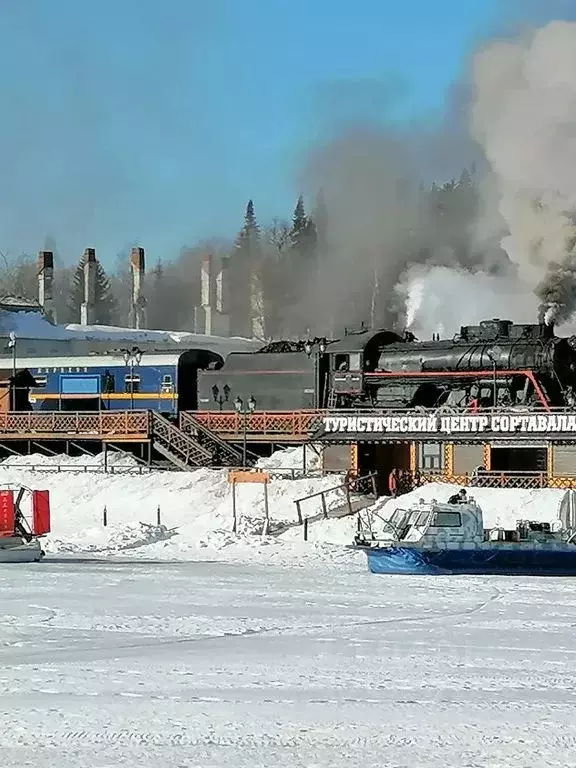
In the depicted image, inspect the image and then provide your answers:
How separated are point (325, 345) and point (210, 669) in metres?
30.7

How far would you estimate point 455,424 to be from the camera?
126ft

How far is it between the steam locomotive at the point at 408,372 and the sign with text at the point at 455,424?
164cm

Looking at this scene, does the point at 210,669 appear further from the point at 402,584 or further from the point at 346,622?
the point at 402,584

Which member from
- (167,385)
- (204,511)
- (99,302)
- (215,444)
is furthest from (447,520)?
(99,302)

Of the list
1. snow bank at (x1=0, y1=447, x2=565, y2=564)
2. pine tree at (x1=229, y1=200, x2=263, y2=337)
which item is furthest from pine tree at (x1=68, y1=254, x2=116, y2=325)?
snow bank at (x1=0, y1=447, x2=565, y2=564)

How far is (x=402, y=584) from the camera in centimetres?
2662

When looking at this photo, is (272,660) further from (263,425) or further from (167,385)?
(167,385)

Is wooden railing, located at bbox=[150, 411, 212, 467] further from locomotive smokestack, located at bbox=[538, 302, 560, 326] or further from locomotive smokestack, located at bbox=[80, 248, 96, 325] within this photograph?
locomotive smokestack, located at bbox=[80, 248, 96, 325]

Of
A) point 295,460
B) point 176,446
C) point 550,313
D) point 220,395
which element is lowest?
point 295,460

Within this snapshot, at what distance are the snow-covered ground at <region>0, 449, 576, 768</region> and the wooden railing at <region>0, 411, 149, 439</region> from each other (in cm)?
1244

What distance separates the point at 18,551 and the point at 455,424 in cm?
1537

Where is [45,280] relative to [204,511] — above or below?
above

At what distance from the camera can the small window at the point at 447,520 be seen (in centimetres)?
2875

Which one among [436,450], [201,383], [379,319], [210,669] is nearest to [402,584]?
[210,669]
